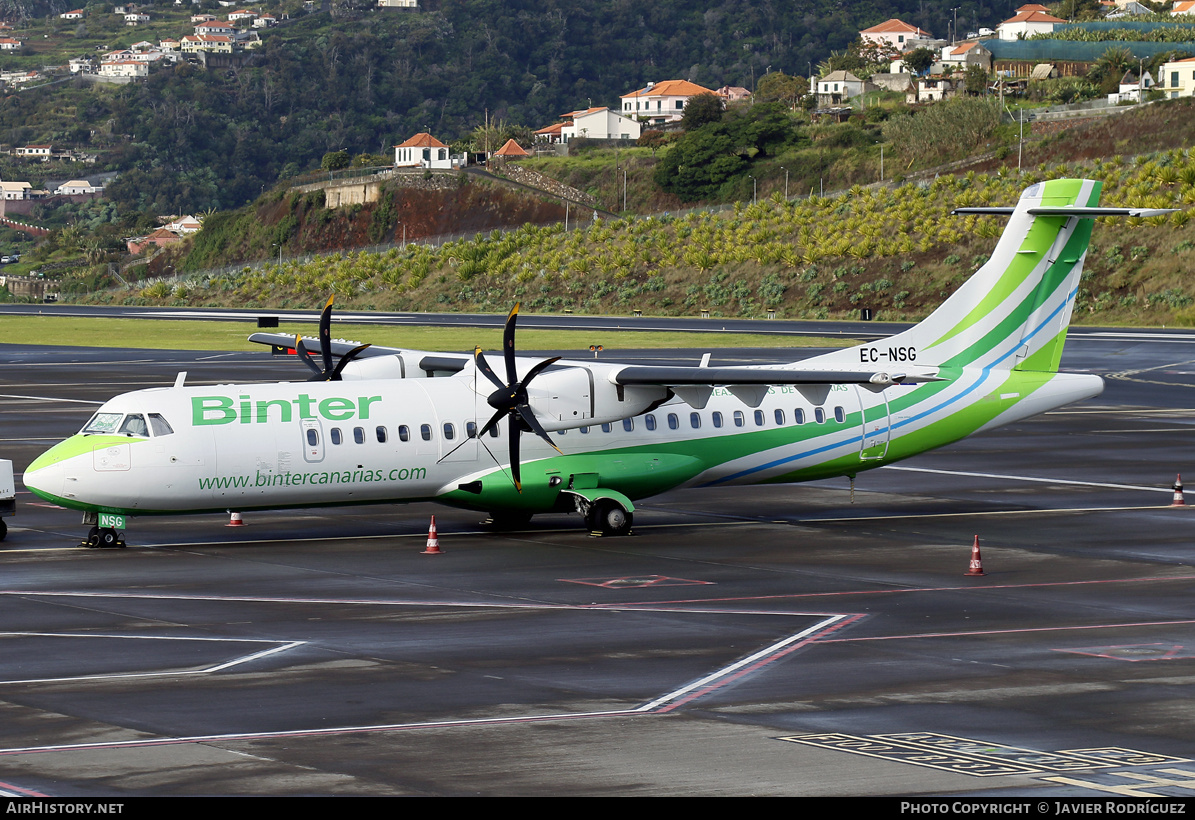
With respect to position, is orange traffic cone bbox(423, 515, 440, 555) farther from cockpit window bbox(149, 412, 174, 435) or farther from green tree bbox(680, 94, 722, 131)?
green tree bbox(680, 94, 722, 131)

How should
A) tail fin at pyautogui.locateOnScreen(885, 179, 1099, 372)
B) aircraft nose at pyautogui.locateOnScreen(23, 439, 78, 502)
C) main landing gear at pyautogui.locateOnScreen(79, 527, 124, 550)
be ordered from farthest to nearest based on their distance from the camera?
tail fin at pyautogui.locateOnScreen(885, 179, 1099, 372), main landing gear at pyautogui.locateOnScreen(79, 527, 124, 550), aircraft nose at pyautogui.locateOnScreen(23, 439, 78, 502)

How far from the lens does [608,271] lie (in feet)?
417

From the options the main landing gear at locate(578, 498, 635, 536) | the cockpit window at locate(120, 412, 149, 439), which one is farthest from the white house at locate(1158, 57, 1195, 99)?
the cockpit window at locate(120, 412, 149, 439)

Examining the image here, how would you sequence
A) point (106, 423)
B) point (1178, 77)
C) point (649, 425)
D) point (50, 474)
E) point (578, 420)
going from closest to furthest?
point (50, 474) → point (106, 423) → point (578, 420) → point (649, 425) → point (1178, 77)

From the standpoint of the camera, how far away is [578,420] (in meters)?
29.7

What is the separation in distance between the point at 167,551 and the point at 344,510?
6437 mm

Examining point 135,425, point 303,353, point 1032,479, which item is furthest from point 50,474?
point 1032,479

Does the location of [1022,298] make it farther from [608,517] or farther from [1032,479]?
[608,517]

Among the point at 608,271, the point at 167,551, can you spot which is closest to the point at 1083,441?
the point at 167,551

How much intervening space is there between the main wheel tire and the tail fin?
8.07m

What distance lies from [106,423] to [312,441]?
3835 mm

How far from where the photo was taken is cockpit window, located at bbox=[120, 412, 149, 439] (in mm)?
27578

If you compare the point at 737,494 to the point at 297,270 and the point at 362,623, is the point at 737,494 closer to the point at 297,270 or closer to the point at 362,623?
the point at 362,623

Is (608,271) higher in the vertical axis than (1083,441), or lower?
higher
